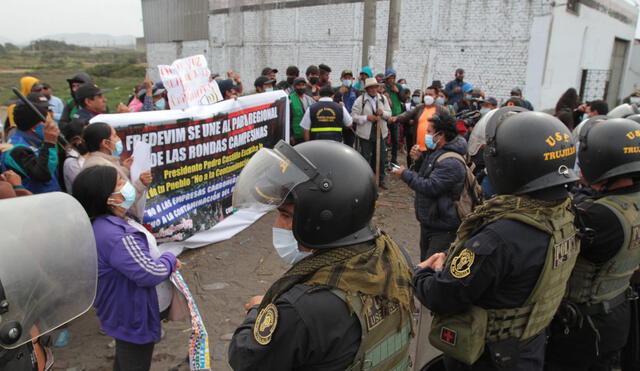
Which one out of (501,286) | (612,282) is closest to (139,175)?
(501,286)

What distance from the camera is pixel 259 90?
7.83 meters

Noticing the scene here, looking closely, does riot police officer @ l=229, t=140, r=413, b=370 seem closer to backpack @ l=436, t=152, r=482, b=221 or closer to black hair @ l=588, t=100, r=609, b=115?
backpack @ l=436, t=152, r=482, b=221

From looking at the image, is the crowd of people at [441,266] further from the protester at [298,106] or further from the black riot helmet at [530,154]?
the protester at [298,106]

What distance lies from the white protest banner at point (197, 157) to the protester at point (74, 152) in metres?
0.18

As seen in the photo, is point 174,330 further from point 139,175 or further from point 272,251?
point 272,251

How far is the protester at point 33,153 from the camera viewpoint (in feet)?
12.0

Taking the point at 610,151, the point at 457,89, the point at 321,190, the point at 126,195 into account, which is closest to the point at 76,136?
the point at 126,195

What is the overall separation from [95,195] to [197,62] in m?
3.20

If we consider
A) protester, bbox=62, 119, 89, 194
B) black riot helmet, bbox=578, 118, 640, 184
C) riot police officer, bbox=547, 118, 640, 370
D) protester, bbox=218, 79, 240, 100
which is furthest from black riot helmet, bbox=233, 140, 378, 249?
protester, bbox=218, 79, 240, 100

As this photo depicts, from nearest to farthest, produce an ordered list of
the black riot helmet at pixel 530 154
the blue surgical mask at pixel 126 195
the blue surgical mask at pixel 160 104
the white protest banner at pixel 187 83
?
the black riot helmet at pixel 530 154, the blue surgical mask at pixel 126 195, the white protest banner at pixel 187 83, the blue surgical mask at pixel 160 104

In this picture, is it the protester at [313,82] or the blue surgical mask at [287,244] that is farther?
the protester at [313,82]

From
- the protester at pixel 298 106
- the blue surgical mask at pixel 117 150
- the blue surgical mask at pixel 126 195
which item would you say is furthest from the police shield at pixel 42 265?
the protester at pixel 298 106

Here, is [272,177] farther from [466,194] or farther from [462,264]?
[466,194]

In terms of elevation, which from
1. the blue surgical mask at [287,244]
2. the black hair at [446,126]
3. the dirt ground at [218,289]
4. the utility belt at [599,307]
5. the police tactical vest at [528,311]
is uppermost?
the black hair at [446,126]
